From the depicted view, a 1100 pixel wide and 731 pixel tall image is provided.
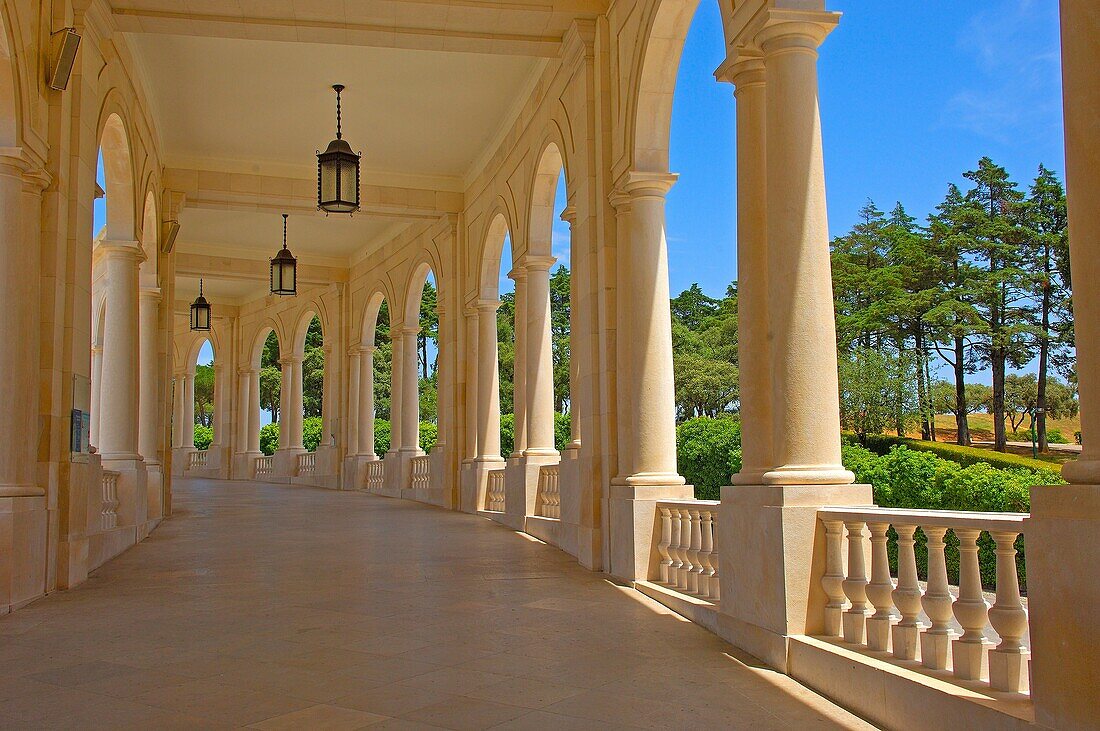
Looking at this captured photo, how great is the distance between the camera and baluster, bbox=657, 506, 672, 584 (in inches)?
445

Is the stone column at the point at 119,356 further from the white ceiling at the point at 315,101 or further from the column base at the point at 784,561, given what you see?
the column base at the point at 784,561

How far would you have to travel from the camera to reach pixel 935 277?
149 ft

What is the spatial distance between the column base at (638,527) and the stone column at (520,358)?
21.2 ft

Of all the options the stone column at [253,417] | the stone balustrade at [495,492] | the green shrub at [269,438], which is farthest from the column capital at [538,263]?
the green shrub at [269,438]

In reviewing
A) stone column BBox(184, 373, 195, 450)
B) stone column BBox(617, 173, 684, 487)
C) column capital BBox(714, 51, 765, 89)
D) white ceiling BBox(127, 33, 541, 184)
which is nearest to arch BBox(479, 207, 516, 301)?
white ceiling BBox(127, 33, 541, 184)

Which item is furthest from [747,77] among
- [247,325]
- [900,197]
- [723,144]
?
[723,144]

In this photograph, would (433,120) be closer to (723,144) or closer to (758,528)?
(758,528)

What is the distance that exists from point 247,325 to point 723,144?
39.9 m

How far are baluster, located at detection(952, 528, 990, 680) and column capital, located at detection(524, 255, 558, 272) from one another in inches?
516

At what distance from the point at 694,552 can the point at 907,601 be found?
14.2ft

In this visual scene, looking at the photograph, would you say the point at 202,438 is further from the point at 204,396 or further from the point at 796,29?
the point at 796,29

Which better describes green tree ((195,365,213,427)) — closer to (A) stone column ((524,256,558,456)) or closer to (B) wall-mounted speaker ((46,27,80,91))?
(A) stone column ((524,256,558,456))

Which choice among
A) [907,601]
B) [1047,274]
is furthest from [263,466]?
[907,601]

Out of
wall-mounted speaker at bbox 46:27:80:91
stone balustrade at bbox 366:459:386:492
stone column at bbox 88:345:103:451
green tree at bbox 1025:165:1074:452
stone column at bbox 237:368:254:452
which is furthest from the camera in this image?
stone column at bbox 237:368:254:452
